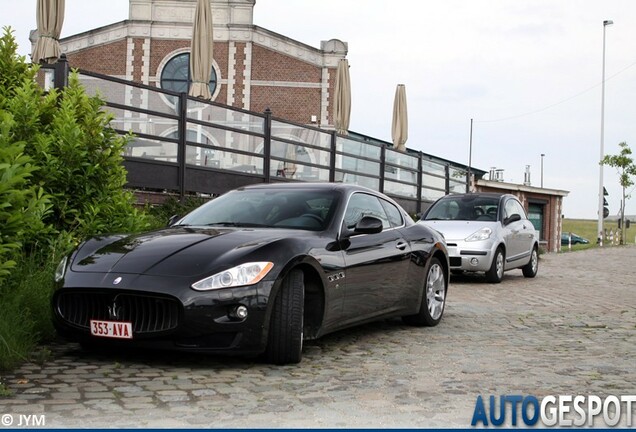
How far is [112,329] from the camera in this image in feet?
18.9

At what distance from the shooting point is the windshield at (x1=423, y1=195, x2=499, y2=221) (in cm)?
1555

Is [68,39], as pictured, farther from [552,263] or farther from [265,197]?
[265,197]

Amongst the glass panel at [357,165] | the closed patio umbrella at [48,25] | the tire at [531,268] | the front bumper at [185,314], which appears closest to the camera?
the front bumper at [185,314]

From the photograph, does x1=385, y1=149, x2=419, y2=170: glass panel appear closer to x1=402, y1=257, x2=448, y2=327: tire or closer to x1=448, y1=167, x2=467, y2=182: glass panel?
x1=448, y1=167, x2=467, y2=182: glass panel

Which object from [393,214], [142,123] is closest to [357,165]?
[142,123]

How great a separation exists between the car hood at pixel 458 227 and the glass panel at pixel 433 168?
11.0m

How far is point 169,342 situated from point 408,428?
1997 mm

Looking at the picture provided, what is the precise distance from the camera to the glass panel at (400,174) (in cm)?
2322

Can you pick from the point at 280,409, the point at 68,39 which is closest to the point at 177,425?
the point at 280,409

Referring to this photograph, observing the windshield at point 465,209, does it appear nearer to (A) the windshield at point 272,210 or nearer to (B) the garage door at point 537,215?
(A) the windshield at point 272,210

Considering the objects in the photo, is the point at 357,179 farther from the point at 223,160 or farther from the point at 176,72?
the point at 176,72

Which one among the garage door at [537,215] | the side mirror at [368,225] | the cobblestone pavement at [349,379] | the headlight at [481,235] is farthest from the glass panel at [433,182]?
the garage door at [537,215]

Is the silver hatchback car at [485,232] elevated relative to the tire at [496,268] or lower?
elevated

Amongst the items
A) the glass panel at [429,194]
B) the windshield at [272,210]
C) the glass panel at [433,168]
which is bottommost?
the windshield at [272,210]
